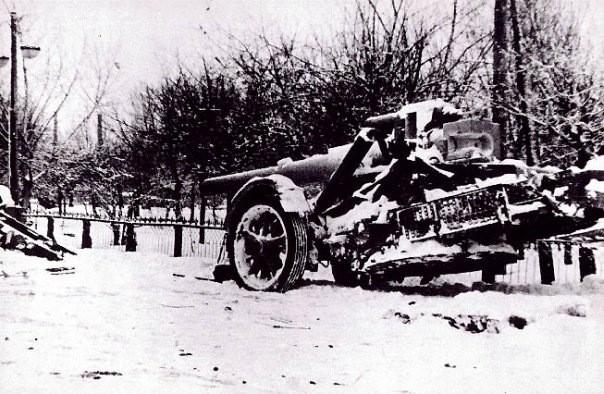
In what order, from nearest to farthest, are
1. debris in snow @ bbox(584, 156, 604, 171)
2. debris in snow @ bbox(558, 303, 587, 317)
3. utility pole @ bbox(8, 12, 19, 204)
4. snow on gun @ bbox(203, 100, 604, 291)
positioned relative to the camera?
debris in snow @ bbox(558, 303, 587, 317) → debris in snow @ bbox(584, 156, 604, 171) → snow on gun @ bbox(203, 100, 604, 291) → utility pole @ bbox(8, 12, 19, 204)

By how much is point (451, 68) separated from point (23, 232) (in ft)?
19.1

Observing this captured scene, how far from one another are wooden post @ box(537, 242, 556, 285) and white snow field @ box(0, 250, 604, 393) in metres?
0.82

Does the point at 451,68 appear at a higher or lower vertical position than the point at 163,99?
lower

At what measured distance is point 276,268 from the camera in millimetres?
5918

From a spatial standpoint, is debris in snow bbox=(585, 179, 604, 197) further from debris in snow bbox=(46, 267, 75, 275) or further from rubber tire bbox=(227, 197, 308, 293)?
debris in snow bbox=(46, 267, 75, 275)

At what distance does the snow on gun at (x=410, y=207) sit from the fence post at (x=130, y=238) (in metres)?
6.22

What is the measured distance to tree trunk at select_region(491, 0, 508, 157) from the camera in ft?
25.3

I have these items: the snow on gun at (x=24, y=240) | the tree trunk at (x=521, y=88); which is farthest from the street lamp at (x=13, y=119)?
the tree trunk at (x=521, y=88)

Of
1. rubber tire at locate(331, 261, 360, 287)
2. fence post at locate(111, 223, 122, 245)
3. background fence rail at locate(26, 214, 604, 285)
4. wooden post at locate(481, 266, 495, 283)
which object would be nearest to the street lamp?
background fence rail at locate(26, 214, 604, 285)

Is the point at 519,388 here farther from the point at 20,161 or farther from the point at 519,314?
the point at 20,161

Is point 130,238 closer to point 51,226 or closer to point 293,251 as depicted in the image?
point 51,226

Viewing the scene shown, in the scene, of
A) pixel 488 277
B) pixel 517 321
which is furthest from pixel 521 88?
pixel 517 321

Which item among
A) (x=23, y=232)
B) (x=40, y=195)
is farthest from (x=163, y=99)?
(x=23, y=232)

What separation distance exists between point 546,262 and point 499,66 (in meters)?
3.16
